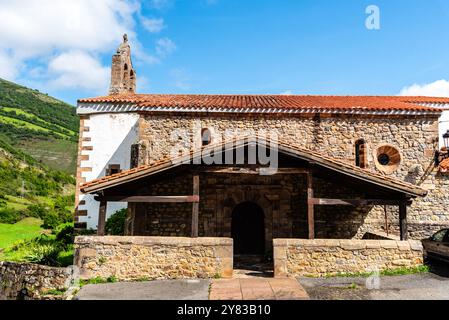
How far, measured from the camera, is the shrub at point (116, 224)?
10456 millimetres

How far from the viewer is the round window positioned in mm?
11344

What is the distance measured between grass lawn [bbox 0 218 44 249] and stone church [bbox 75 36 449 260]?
8.82 metres

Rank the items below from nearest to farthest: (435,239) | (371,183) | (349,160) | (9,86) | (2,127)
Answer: (371,183) → (435,239) → (349,160) → (2,127) → (9,86)

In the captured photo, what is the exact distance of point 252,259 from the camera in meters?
9.73

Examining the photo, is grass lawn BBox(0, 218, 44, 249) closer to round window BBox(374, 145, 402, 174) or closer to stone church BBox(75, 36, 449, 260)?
stone church BBox(75, 36, 449, 260)

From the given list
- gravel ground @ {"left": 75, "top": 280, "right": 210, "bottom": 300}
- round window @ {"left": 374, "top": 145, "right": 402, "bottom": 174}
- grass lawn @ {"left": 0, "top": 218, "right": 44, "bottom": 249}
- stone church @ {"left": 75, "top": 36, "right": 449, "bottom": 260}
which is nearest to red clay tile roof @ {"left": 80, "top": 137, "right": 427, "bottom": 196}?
stone church @ {"left": 75, "top": 36, "right": 449, "bottom": 260}

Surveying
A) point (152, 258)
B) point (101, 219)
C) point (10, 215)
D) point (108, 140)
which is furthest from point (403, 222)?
point (10, 215)

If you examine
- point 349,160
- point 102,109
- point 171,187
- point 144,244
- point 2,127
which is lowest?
point 144,244

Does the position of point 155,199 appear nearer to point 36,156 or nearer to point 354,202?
point 354,202
